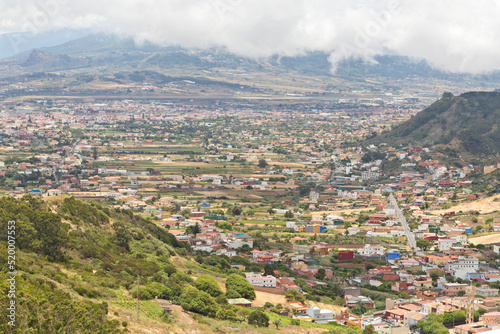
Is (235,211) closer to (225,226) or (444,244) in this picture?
(225,226)

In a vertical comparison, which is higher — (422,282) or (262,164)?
(422,282)

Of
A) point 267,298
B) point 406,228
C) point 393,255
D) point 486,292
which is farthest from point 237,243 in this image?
point 486,292

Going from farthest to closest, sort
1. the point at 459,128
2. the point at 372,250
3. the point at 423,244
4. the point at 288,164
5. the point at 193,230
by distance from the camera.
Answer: the point at 459,128 → the point at 288,164 → the point at 193,230 → the point at 423,244 → the point at 372,250

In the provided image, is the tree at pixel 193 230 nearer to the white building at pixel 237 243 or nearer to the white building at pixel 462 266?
the white building at pixel 237 243

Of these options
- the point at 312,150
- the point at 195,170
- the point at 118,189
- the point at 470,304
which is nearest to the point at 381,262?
the point at 470,304

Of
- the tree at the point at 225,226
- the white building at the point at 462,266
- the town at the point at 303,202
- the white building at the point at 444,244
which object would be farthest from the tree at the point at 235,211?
the white building at the point at 462,266

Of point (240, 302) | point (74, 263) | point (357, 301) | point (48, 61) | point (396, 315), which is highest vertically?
point (48, 61)
